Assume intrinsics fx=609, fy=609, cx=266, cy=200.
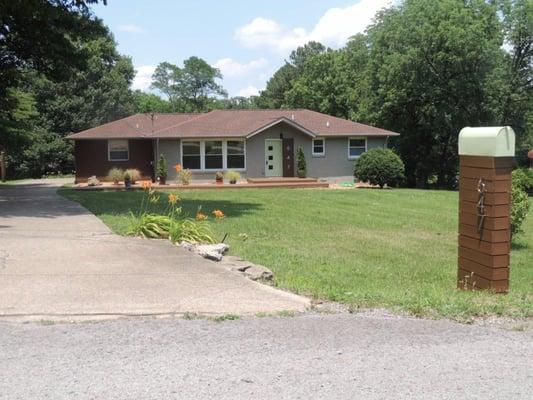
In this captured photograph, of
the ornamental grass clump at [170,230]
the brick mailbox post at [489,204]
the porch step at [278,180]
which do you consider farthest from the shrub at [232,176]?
the brick mailbox post at [489,204]

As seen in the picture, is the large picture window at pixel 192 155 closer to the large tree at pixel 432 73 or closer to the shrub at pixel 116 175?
the shrub at pixel 116 175

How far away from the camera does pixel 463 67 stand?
117ft

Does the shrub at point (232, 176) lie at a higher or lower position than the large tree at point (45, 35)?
lower

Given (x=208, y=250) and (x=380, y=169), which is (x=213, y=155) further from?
(x=208, y=250)

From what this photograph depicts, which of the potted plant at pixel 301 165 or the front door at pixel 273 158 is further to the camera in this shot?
the front door at pixel 273 158

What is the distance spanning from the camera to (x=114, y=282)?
6.96 metres

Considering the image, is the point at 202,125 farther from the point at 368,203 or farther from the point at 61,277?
the point at 61,277

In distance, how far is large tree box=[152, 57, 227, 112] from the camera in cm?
9562

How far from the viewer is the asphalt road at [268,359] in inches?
159

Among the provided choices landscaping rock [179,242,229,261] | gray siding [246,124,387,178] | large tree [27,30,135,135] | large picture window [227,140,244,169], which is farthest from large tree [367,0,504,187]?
landscaping rock [179,242,229,261]

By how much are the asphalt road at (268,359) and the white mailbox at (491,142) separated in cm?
226

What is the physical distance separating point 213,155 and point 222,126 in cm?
183

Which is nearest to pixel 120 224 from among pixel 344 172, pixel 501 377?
pixel 501 377

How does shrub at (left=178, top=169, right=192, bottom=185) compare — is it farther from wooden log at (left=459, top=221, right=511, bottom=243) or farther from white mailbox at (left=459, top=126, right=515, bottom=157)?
wooden log at (left=459, top=221, right=511, bottom=243)
